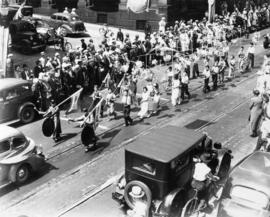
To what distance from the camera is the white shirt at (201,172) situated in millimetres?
11109

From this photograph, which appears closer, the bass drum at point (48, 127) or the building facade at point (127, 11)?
the bass drum at point (48, 127)

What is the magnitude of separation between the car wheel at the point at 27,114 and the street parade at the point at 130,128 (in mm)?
44

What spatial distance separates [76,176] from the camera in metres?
13.7

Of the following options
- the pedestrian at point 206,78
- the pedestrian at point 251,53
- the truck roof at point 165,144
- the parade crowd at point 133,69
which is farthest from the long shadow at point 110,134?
the pedestrian at point 251,53

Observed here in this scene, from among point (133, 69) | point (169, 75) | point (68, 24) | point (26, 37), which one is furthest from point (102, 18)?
point (169, 75)

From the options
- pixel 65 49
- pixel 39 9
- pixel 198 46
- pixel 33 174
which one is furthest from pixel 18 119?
pixel 39 9

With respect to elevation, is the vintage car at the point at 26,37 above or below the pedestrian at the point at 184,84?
above

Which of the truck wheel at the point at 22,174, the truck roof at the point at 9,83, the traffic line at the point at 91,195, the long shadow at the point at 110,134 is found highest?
the truck roof at the point at 9,83

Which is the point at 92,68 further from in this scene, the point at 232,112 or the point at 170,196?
the point at 170,196

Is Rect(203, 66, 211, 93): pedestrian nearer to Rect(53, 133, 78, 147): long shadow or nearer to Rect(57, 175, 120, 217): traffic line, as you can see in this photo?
Rect(53, 133, 78, 147): long shadow

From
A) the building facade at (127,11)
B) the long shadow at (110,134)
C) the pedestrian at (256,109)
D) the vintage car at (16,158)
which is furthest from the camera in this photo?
the building facade at (127,11)

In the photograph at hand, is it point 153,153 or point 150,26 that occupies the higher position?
point 150,26

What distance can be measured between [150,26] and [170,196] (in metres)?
25.7

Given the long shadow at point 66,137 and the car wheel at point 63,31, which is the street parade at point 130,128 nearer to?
the long shadow at point 66,137
